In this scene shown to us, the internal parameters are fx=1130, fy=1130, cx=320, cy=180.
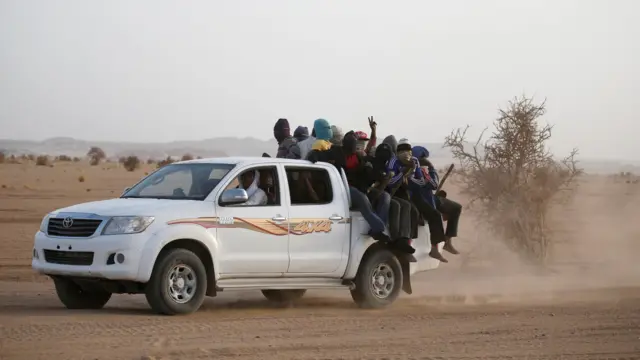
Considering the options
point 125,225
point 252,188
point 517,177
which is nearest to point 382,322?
point 252,188

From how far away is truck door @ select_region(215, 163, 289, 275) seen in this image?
12.7 metres

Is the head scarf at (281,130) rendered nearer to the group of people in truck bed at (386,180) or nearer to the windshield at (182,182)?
the group of people in truck bed at (386,180)

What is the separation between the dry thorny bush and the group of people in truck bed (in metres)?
5.50

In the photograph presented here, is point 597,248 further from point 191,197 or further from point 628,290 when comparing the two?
point 191,197

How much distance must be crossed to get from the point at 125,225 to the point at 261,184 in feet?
6.81

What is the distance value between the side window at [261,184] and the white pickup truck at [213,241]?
0.02 m

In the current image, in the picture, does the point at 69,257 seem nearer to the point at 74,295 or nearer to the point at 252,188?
the point at 74,295

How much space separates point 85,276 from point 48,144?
181087 millimetres

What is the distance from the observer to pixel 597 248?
2419 cm

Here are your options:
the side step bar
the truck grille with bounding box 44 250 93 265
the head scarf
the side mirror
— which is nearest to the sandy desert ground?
the side step bar

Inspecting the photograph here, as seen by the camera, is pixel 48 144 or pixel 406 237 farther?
pixel 48 144

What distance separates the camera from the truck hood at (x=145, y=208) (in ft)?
40.0

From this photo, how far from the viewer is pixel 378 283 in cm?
1451

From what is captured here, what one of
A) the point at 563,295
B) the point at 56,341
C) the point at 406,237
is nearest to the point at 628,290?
the point at 563,295
